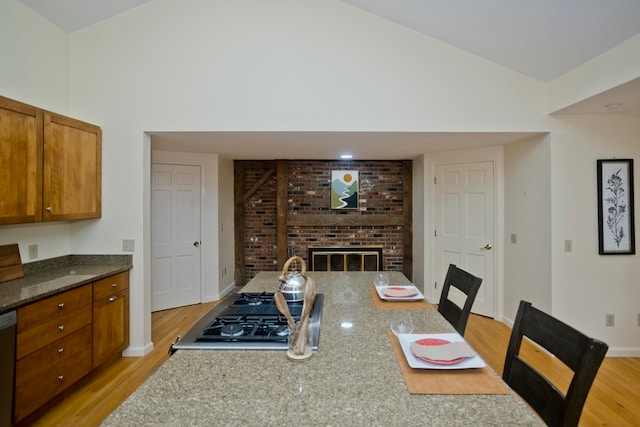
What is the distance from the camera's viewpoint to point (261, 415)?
2.86 ft

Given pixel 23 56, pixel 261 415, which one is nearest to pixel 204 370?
pixel 261 415

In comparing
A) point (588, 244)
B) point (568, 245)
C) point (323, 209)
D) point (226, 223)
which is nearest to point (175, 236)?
point (226, 223)

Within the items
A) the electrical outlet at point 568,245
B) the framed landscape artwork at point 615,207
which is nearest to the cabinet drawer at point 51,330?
the electrical outlet at point 568,245

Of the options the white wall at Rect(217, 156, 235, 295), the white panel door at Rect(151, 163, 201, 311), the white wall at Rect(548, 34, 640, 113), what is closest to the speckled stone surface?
the white wall at Rect(548, 34, 640, 113)

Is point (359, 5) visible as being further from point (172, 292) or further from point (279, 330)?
point (172, 292)

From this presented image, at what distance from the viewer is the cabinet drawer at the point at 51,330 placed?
2.00 metres

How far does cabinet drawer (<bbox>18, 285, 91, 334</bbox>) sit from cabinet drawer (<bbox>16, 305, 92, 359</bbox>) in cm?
3

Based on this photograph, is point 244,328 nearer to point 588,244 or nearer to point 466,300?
point 466,300

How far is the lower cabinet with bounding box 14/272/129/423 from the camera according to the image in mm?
2012

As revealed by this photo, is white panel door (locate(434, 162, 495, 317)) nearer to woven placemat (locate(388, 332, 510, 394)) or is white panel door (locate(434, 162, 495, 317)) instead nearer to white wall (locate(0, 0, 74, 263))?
woven placemat (locate(388, 332, 510, 394))

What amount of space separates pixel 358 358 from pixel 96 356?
247cm

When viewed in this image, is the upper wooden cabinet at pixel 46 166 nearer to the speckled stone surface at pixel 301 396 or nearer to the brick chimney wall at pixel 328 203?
the speckled stone surface at pixel 301 396

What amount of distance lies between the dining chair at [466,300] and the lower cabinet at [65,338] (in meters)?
2.50

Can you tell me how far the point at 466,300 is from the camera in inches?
68.0
